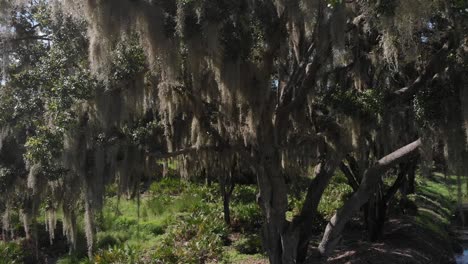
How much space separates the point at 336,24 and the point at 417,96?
171cm

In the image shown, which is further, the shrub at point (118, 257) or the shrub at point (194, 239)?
the shrub at point (118, 257)

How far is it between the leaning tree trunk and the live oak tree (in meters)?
0.02

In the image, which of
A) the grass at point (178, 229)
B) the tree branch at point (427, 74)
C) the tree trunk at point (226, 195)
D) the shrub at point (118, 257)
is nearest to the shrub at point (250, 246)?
the grass at point (178, 229)

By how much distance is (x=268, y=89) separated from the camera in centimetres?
848

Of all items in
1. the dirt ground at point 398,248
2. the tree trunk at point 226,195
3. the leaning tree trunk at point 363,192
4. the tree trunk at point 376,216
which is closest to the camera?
Answer: the leaning tree trunk at point 363,192

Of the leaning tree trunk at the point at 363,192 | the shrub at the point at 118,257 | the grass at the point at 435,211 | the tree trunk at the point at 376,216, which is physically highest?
the leaning tree trunk at the point at 363,192

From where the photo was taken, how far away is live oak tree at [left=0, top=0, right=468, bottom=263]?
273 inches

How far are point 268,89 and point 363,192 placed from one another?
2.34 m

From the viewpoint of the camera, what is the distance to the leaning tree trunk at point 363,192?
8250 mm

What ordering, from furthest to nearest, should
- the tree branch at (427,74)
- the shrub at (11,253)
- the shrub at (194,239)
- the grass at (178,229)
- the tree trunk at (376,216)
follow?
the shrub at (11,253), the tree trunk at (376,216), the grass at (178,229), the shrub at (194,239), the tree branch at (427,74)

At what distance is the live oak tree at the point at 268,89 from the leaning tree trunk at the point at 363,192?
0.07ft

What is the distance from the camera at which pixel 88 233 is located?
8.99m

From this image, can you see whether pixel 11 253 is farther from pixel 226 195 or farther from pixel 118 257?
pixel 226 195

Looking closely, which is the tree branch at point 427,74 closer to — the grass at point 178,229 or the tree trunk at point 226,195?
the grass at point 178,229
